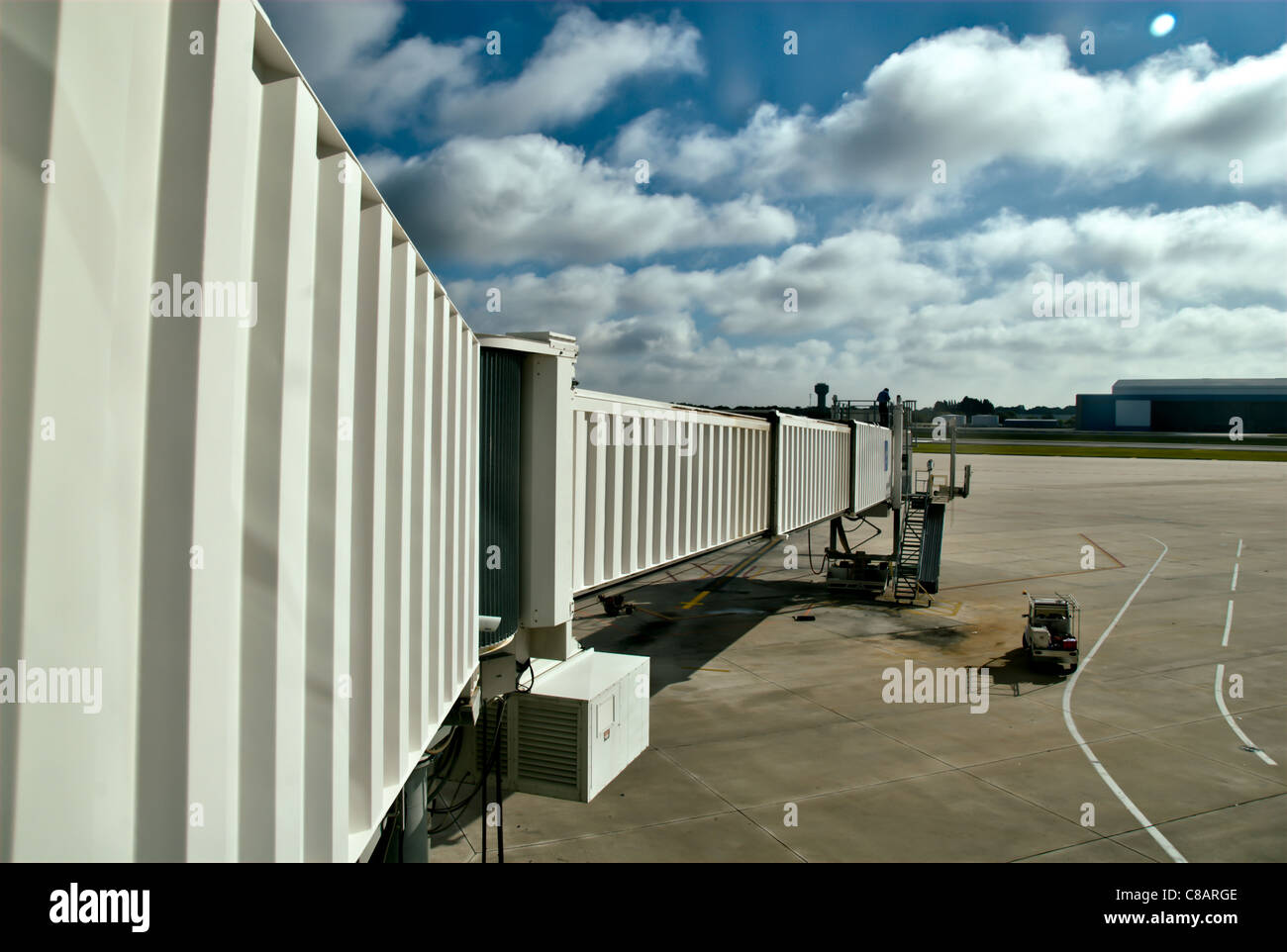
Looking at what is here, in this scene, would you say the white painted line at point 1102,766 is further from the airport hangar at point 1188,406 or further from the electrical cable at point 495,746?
the airport hangar at point 1188,406

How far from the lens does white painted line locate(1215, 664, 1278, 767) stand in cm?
1479

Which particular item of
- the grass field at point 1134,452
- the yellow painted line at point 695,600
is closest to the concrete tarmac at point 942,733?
the yellow painted line at point 695,600

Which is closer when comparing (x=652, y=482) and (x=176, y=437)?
(x=176, y=437)

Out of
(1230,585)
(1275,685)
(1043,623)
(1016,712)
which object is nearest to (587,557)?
(1016,712)

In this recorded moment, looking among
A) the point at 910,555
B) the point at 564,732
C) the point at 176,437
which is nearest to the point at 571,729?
the point at 564,732

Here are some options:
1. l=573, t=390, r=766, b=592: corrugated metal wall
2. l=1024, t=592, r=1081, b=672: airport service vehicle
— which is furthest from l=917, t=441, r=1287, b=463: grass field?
l=573, t=390, r=766, b=592: corrugated metal wall

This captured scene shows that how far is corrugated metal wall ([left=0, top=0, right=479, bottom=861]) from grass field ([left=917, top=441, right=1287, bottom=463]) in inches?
5047

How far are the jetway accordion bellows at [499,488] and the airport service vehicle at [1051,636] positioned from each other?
642 inches

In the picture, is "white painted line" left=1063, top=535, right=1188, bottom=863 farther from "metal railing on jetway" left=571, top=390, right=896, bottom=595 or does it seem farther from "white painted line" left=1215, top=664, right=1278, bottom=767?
"metal railing on jetway" left=571, top=390, right=896, bottom=595

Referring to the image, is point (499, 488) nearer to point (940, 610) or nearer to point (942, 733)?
point (942, 733)

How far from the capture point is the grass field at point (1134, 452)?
364 ft

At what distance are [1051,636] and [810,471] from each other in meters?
7.36

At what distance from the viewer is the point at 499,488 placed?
814 cm
